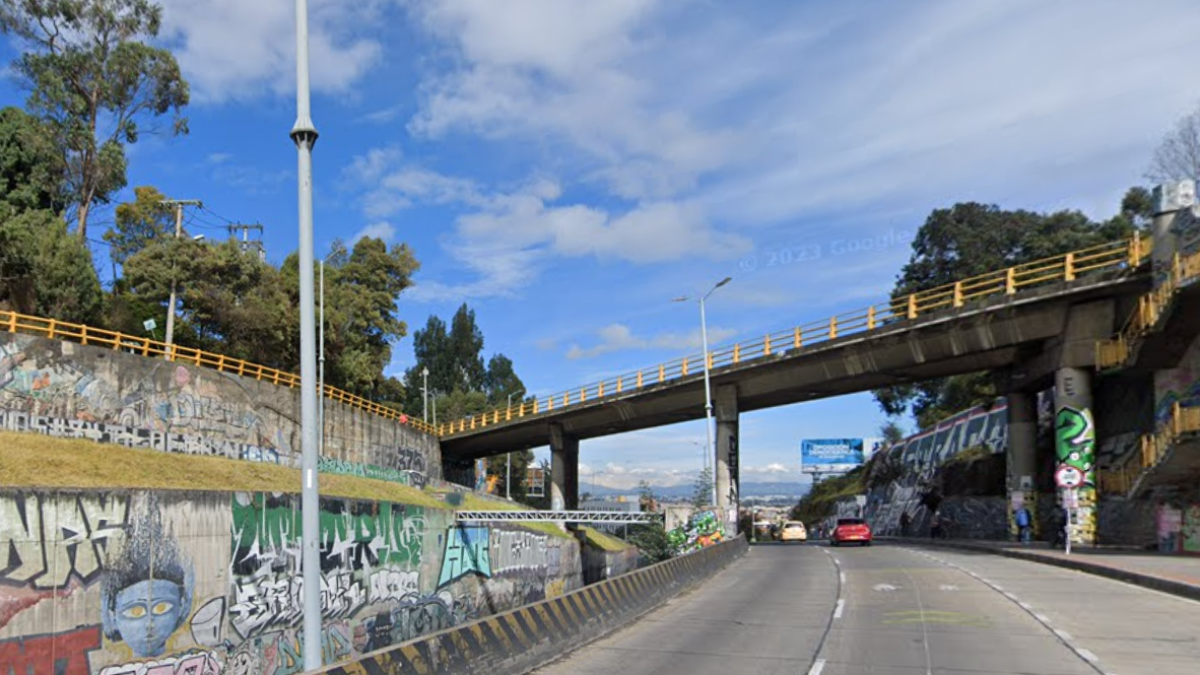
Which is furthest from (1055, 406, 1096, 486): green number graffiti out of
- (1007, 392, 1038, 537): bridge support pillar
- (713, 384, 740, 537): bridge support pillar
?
(713, 384, 740, 537): bridge support pillar

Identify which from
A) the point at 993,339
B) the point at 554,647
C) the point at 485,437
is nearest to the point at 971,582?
the point at 554,647

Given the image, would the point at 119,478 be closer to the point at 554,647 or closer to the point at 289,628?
the point at 289,628

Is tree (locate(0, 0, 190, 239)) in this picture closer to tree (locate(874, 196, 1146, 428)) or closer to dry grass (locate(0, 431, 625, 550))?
dry grass (locate(0, 431, 625, 550))

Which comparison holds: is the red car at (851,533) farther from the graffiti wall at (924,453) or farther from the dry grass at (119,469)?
the dry grass at (119,469)

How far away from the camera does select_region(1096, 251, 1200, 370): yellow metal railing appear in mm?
25594

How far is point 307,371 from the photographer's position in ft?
27.3

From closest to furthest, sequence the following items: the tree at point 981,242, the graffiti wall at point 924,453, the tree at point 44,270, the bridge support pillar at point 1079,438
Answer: the bridge support pillar at point 1079,438, the tree at point 44,270, the graffiti wall at point 924,453, the tree at point 981,242

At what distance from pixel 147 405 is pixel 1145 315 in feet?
114

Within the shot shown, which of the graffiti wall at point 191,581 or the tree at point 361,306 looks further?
the tree at point 361,306

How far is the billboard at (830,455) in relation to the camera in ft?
313

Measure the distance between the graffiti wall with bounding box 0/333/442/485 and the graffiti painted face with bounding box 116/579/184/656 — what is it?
18548mm

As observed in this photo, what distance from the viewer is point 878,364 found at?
39594mm

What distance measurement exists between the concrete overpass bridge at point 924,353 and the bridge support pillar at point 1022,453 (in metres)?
0.21

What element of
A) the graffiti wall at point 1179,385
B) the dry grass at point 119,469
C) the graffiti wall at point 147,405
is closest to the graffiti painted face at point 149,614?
the dry grass at point 119,469
